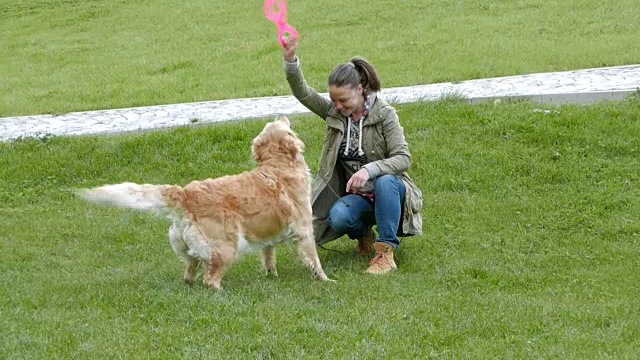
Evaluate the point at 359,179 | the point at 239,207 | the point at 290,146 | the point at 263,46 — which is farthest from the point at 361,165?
the point at 263,46

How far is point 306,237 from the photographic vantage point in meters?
6.69

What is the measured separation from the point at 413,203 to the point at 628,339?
86.4 inches

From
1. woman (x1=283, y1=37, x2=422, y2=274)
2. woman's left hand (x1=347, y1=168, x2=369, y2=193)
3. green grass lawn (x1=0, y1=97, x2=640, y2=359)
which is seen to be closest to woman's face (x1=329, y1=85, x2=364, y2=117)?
woman (x1=283, y1=37, x2=422, y2=274)

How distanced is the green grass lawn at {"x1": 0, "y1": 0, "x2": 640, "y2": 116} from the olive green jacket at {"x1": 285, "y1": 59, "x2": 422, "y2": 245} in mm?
6749

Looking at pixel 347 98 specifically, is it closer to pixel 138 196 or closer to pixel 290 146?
pixel 290 146

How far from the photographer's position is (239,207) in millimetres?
6266

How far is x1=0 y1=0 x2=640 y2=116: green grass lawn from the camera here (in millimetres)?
14531

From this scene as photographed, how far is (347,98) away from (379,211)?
903 millimetres

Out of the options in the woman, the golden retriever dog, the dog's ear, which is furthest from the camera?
the woman

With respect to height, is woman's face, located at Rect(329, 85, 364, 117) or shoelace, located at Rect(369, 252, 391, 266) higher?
woman's face, located at Rect(329, 85, 364, 117)

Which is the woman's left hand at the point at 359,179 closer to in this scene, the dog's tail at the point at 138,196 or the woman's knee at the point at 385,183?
the woman's knee at the point at 385,183

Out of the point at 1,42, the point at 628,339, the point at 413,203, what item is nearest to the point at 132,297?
the point at 413,203

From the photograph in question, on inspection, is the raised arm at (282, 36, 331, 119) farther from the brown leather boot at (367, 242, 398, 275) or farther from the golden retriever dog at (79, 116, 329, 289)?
the brown leather boot at (367, 242, 398, 275)

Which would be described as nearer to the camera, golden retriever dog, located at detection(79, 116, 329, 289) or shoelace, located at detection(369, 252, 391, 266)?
golden retriever dog, located at detection(79, 116, 329, 289)
